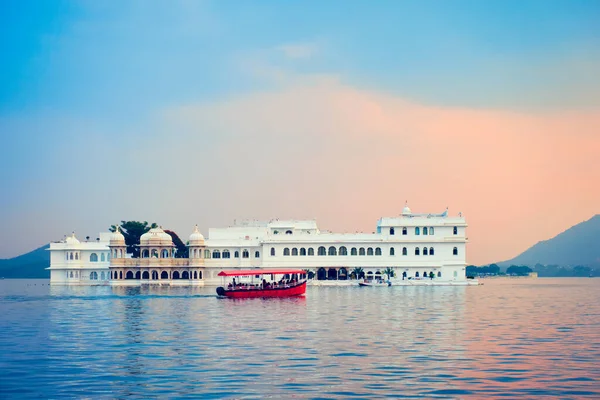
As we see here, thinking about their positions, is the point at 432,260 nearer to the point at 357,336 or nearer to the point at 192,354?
the point at 357,336

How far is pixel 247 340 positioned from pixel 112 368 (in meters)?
6.79

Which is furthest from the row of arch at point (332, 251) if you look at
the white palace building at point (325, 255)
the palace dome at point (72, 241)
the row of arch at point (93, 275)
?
the palace dome at point (72, 241)

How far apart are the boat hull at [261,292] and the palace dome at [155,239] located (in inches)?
1160

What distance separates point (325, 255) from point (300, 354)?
196ft

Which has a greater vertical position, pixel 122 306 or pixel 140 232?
pixel 140 232

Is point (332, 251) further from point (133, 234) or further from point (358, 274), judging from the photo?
point (133, 234)

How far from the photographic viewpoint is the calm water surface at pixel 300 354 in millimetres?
19000

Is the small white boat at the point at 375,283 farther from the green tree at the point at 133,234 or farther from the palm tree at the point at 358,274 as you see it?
the green tree at the point at 133,234

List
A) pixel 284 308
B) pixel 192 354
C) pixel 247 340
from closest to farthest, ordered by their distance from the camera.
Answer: pixel 192 354 < pixel 247 340 < pixel 284 308

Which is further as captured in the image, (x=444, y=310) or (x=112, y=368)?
(x=444, y=310)

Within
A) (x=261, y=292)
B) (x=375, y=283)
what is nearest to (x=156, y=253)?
(x=375, y=283)

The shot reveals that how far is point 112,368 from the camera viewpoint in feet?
72.5

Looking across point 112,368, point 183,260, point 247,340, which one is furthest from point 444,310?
point 183,260

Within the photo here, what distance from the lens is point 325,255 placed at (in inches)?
3312
